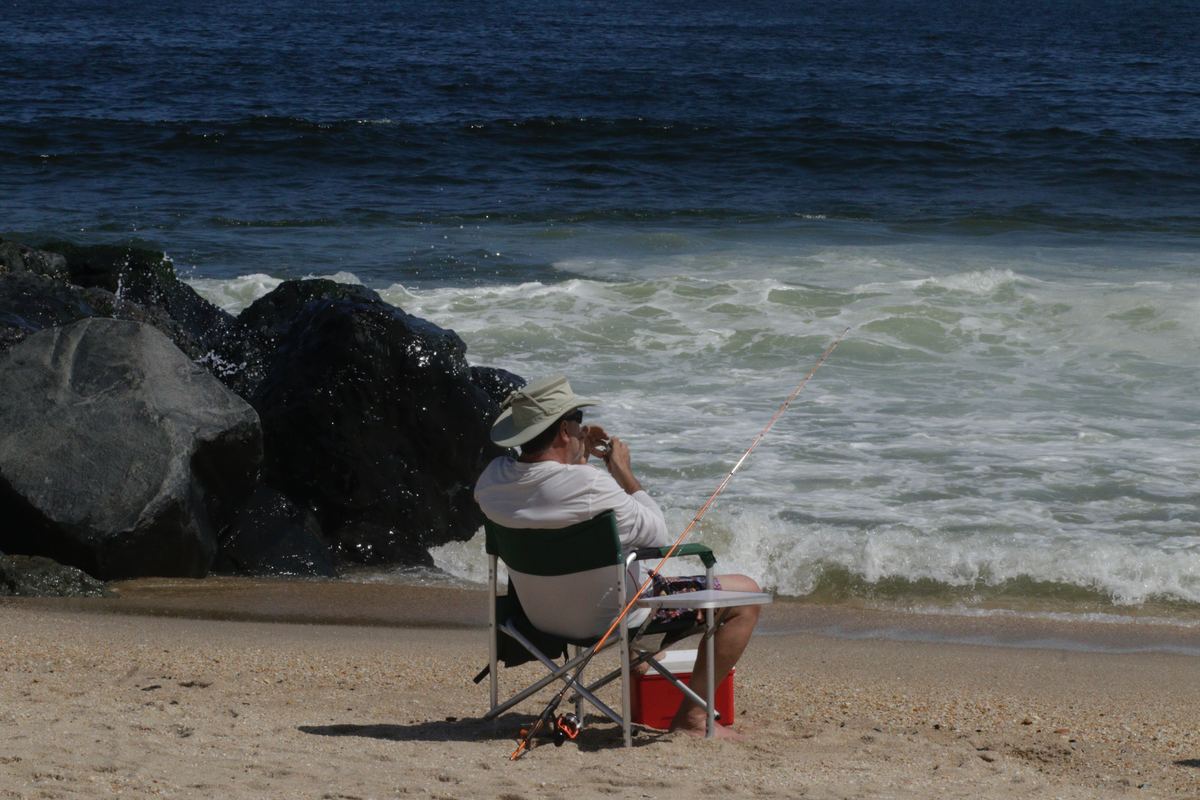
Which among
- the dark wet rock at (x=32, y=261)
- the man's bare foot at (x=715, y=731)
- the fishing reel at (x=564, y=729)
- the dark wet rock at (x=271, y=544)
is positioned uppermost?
the dark wet rock at (x=32, y=261)

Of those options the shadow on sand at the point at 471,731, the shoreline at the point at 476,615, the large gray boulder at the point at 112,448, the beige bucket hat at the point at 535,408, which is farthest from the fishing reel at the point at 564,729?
the large gray boulder at the point at 112,448

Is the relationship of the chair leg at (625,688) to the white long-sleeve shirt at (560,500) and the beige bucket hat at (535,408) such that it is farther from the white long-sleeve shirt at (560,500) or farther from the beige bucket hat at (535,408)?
the beige bucket hat at (535,408)

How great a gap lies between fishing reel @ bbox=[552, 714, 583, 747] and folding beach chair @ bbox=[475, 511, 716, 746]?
9 centimetres

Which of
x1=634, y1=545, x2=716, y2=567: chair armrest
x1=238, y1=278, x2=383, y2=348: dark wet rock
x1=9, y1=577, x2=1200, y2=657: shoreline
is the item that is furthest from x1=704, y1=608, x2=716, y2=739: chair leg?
x1=238, y1=278, x2=383, y2=348: dark wet rock

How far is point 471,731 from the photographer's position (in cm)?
475

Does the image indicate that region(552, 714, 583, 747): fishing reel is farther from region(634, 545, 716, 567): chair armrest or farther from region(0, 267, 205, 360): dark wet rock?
region(0, 267, 205, 360): dark wet rock

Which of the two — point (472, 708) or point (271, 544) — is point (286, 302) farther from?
point (472, 708)

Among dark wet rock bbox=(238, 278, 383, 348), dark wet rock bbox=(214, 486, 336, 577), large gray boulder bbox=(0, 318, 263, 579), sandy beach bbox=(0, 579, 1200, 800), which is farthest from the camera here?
dark wet rock bbox=(238, 278, 383, 348)

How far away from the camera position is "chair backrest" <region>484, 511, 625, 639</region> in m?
4.44

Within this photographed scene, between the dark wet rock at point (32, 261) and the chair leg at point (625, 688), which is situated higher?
the dark wet rock at point (32, 261)

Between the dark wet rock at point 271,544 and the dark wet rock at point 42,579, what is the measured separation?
0.81 metres

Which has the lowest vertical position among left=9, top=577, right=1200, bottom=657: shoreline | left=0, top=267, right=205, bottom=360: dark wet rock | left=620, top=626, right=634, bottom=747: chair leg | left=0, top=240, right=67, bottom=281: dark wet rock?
left=9, top=577, right=1200, bottom=657: shoreline

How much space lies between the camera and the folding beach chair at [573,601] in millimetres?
4457

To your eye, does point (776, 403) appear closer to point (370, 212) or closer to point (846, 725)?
point (846, 725)
